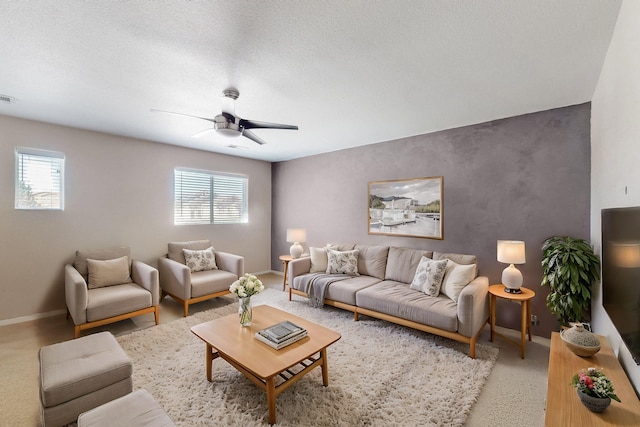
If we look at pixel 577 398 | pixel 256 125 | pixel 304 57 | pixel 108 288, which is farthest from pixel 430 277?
pixel 108 288

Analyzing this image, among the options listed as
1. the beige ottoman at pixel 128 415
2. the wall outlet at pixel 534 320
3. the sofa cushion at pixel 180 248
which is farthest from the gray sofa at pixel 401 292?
the beige ottoman at pixel 128 415

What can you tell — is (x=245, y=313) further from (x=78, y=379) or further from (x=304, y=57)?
(x=304, y=57)

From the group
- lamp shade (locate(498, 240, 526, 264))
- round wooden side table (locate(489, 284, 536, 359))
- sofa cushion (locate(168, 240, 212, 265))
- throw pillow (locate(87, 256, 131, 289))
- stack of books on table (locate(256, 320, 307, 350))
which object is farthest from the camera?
sofa cushion (locate(168, 240, 212, 265))

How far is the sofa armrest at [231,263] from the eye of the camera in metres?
4.37

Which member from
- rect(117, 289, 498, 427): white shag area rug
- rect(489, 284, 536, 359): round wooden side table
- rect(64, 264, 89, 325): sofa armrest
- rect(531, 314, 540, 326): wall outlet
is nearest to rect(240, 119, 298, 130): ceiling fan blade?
rect(117, 289, 498, 427): white shag area rug

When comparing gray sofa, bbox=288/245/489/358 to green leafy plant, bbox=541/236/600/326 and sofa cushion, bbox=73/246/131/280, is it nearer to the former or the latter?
green leafy plant, bbox=541/236/600/326

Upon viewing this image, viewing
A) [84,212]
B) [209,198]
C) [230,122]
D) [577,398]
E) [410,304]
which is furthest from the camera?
[209,198]

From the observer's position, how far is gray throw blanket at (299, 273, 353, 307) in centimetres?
390

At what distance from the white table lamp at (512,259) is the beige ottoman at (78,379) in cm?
353

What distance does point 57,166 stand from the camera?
375cm

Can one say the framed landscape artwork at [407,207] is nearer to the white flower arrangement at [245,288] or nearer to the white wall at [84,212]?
the white flower arrangement at [245,288]

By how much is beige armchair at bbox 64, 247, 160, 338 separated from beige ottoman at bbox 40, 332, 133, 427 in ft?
3.25

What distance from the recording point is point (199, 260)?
4.43m

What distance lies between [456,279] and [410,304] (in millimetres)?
627
